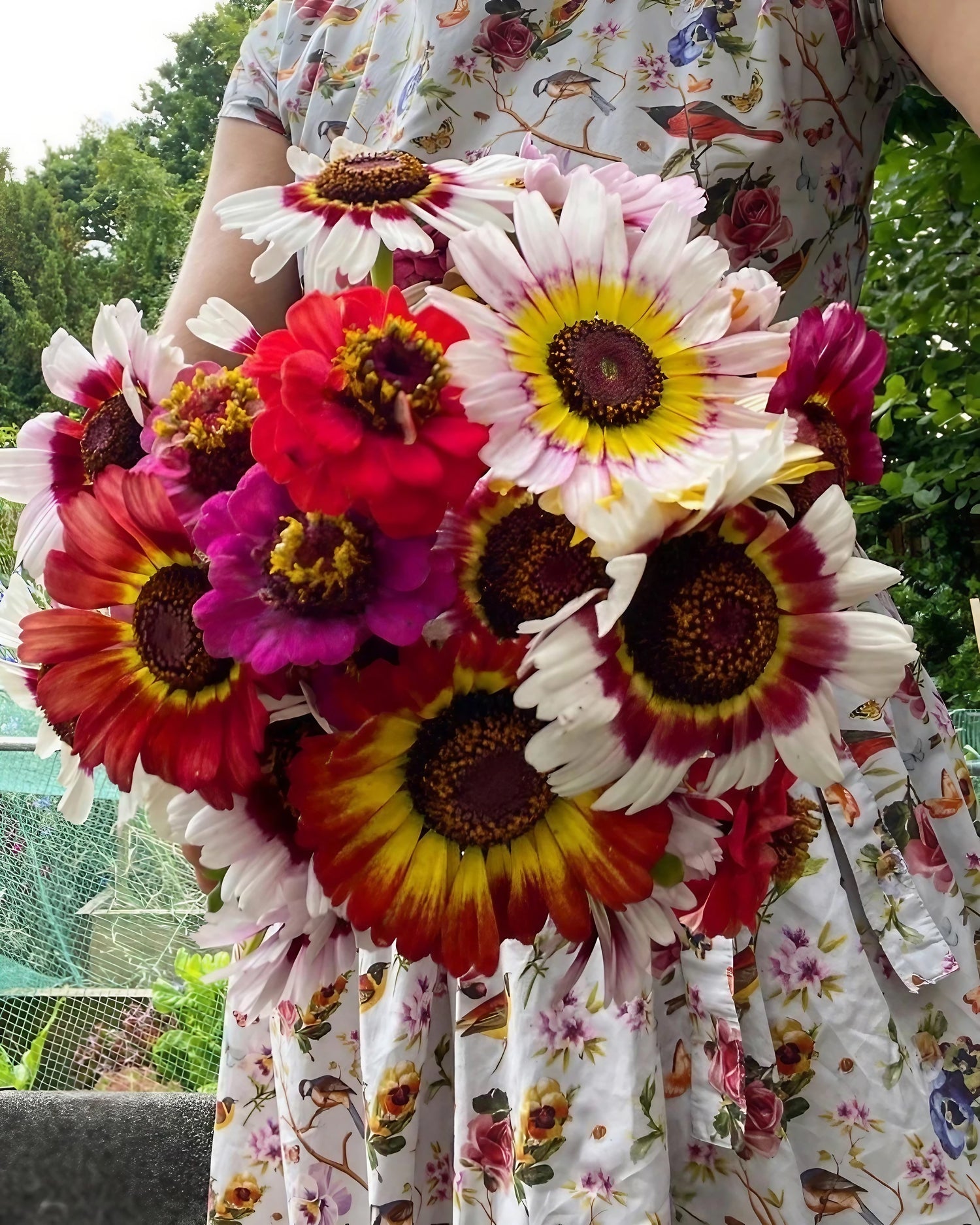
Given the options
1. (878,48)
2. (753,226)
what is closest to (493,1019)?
(753,226)

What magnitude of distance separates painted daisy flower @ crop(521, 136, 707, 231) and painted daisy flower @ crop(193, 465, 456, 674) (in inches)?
4.6

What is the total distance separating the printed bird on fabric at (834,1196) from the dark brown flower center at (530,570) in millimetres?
394

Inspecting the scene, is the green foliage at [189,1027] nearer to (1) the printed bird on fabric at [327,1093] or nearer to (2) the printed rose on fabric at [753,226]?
(1) the printed bird on fabric at [327,1093]

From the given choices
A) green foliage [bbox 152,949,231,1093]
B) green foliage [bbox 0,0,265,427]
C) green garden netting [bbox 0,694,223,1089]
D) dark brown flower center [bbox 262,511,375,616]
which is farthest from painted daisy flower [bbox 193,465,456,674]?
green foliage [bbox 0,0,265,427]

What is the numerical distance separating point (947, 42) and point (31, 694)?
0.47m

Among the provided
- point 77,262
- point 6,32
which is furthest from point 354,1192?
point 6,32

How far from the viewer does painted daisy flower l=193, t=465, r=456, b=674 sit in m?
0.22

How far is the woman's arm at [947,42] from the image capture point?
0.40 metres

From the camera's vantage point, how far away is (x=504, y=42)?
20.7 inches

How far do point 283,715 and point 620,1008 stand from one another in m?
0.28

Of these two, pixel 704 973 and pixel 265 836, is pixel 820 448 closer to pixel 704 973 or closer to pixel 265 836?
pixel 265 836

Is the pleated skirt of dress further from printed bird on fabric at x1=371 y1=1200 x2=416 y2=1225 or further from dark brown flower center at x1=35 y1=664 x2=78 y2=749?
dark brown flower center at x1=35 y1=664 x2=78 y2=749

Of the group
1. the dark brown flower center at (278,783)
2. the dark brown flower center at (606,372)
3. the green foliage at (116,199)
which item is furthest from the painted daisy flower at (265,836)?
the green foliage at (116,199)

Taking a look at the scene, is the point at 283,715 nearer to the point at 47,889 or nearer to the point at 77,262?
the point at 47,889
